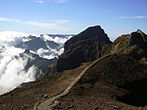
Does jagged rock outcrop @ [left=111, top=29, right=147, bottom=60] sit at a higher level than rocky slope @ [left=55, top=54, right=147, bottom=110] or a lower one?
higher

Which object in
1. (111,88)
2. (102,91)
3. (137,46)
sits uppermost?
(137,46)

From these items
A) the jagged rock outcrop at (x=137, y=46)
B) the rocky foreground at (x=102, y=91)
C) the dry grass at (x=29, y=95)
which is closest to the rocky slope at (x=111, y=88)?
the rocky foreground at (x=102, y=91)

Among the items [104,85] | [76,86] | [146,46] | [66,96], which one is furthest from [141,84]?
[146,46]

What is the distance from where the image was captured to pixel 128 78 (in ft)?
209

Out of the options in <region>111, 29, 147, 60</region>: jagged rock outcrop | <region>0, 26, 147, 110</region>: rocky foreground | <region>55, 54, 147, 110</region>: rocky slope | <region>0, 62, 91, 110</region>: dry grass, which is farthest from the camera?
<region>111, 29, 147, 60</region>: jagged rock outcrop

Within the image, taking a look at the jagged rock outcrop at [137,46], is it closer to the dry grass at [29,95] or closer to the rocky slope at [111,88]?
the rocky slope at [111,88]

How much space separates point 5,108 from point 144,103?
129 ft

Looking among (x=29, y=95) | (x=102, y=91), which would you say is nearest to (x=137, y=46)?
(x=102, y=91)

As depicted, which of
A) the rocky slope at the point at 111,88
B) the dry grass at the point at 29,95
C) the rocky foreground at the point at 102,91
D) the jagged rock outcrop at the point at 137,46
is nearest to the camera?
the rocky slope at the point at 111,88

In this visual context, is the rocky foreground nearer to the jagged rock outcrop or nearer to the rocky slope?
the rocky slope

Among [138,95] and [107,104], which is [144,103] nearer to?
[138,95]

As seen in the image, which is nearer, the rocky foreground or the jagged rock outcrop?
the rocky foreground

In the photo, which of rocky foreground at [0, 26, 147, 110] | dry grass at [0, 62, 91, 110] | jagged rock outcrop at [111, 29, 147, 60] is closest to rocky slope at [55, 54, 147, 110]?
rocky foreground at [0, 26, 147, 110]

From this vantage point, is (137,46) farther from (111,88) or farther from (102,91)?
(102,91)
